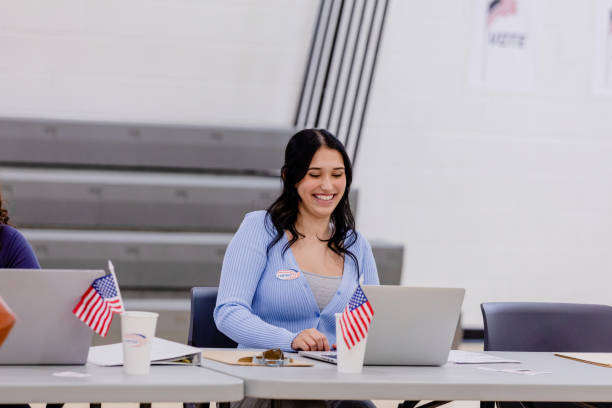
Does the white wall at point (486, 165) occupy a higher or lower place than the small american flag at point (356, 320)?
higher

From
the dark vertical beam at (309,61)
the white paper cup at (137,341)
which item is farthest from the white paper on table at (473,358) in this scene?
the dark vertical beam at (309,61)

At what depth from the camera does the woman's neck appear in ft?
8.47

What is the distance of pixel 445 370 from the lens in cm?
189

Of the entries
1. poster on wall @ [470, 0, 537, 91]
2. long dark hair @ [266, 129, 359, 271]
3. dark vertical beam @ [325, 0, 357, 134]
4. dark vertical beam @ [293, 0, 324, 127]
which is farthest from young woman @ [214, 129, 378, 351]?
poster on wall @ [470, 0, 537, 91]

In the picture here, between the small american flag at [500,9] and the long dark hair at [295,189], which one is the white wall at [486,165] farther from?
the long dark hair at [295,189]

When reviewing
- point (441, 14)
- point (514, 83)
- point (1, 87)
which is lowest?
point (1, 87)

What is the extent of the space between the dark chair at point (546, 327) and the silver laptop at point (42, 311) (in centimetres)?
125

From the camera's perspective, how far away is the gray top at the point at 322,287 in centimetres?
245

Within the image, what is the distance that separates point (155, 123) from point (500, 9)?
Answer: 7.44ft

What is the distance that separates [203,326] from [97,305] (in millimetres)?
801

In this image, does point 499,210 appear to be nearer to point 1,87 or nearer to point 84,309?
point 1,87

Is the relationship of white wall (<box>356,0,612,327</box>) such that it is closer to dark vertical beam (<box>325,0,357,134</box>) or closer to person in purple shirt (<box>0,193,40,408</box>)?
dark vertical beam (<box>325,0,357,134</box>)

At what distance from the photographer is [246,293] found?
7.80ft

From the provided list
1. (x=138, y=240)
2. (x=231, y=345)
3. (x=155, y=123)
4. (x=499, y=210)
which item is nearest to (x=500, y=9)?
(x=499, y=210)
